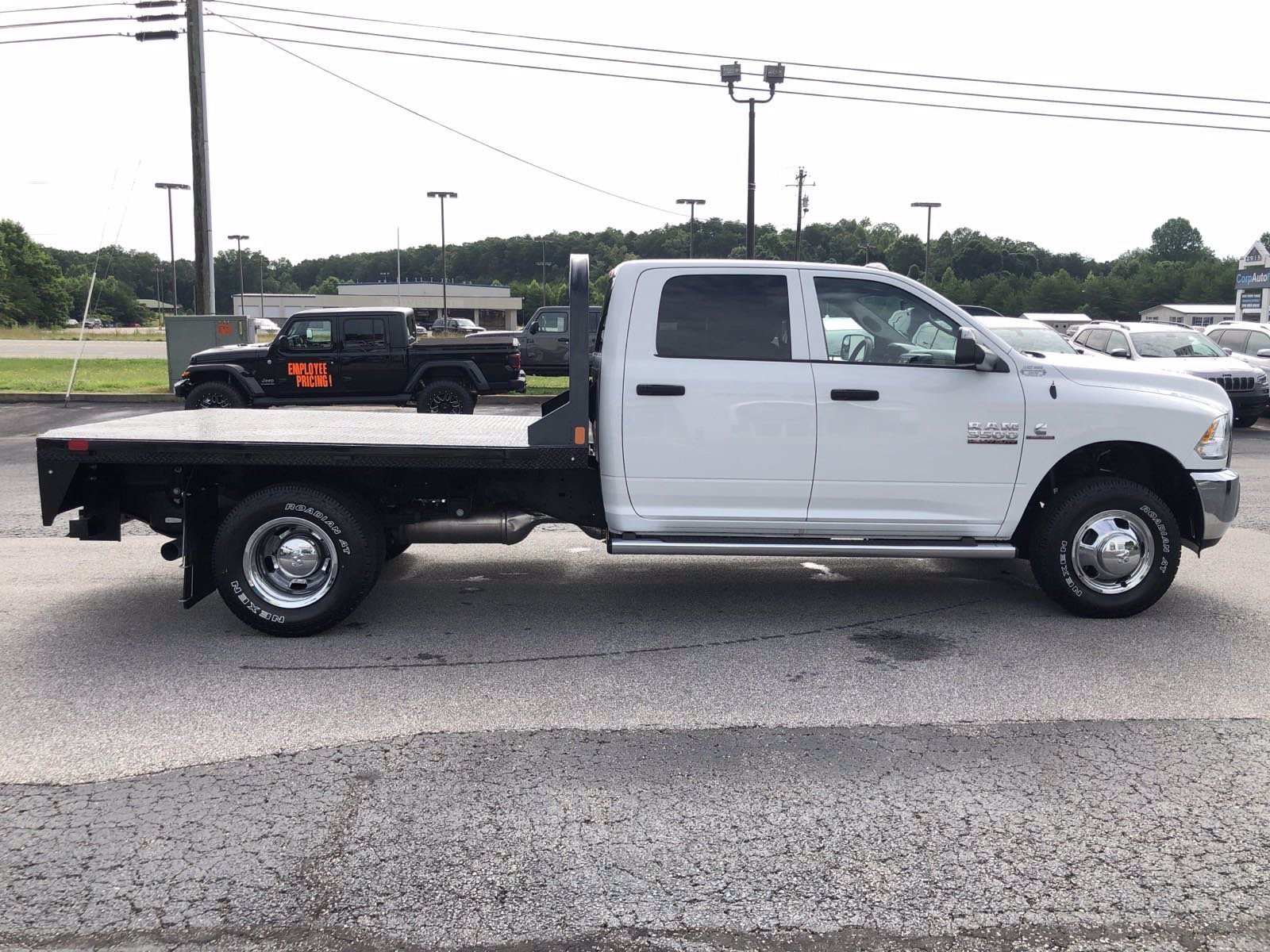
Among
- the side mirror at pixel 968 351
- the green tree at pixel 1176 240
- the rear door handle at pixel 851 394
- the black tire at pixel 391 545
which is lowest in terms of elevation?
the black tire at pixel 391 545

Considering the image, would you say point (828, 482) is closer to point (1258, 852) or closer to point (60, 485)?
point (1258, 852)

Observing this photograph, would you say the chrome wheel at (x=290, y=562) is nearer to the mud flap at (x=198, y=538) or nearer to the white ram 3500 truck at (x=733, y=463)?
the white ram 3500 truck at (x=733, y=463)

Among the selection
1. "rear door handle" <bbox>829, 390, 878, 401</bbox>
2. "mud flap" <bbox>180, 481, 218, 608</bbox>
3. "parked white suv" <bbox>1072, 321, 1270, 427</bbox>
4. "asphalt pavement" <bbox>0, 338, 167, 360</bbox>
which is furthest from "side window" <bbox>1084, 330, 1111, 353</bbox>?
"asphalt pavement" <bbox>0, 338, 167, 360</bbox>

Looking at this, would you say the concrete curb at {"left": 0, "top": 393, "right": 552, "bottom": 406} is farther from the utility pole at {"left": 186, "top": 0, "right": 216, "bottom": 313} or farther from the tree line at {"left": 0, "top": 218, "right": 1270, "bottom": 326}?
the tree line at {"left": 0, "top": 218, "right": 1270, "bottom": 326}

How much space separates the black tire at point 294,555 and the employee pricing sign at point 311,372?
11940mm

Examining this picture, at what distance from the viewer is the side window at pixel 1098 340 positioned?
1872cm

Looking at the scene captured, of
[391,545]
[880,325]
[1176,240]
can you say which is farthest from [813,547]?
[1176,240]

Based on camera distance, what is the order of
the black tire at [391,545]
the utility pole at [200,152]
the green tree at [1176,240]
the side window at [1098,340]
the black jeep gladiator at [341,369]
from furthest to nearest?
the green tree at [1176,240], the utility pole at [200,152], the side window at [1098,340], the black jeep gladiator at [341,369], the black tire at [391,545]

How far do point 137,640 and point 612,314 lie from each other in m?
3.28

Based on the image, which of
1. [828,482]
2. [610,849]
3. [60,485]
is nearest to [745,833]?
[610,849]

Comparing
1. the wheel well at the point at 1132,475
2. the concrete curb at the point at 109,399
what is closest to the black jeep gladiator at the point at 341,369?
the concrete curb at the point at 109,399

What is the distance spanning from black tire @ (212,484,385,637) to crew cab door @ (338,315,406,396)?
11.8 m

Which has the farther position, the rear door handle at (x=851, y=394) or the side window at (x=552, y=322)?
the side window at (x=552, y=322)

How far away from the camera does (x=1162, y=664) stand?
5.56 meters
